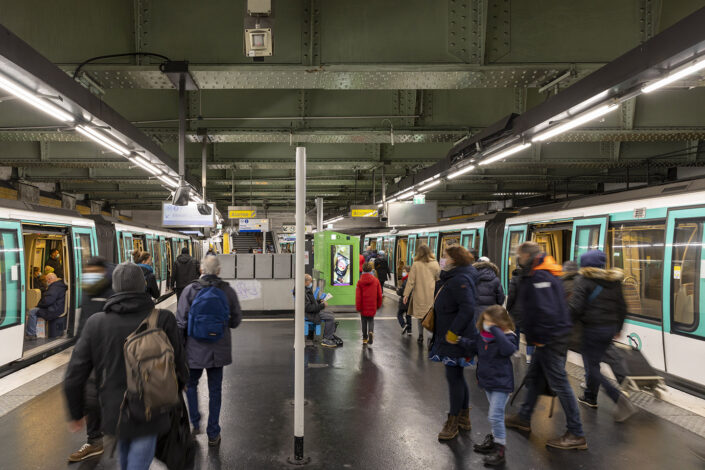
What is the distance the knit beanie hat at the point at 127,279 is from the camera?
268cm

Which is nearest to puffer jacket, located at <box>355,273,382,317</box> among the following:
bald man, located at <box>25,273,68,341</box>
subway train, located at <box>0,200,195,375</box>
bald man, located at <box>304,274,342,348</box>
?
bald man, located at <box>304,274,342,348</box>

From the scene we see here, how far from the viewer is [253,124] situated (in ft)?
26.5

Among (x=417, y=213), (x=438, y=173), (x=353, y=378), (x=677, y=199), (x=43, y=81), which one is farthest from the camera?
(x=417, y=213)

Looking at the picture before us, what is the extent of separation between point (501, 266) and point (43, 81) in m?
9.36

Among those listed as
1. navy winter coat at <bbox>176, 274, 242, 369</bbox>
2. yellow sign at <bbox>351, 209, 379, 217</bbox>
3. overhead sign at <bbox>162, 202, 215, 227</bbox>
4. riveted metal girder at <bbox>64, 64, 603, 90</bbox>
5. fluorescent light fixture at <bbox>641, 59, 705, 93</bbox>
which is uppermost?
riveted metal girder at <bbox>64, 64, 603, 90</bbox>

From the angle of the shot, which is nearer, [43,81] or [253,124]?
[43,81]

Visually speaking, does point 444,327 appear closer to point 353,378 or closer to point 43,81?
point 353,378

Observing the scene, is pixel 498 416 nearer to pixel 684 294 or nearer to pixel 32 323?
pixel 684 294

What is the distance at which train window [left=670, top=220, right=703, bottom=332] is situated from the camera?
17.0 feet

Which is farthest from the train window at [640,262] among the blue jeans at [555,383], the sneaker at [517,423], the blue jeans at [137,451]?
the blue jeans at [137,451]

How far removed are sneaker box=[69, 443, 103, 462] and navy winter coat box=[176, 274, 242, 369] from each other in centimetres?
103

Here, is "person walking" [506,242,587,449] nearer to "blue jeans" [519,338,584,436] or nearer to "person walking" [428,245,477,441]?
"blue jeans" [519,338,584,436]

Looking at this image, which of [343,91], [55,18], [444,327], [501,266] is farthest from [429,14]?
[501,266]

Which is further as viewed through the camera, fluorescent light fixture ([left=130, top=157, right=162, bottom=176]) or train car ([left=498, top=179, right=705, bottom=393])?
fluorescent light fixture ([left=130, top=157, right=162, bottom=176])
